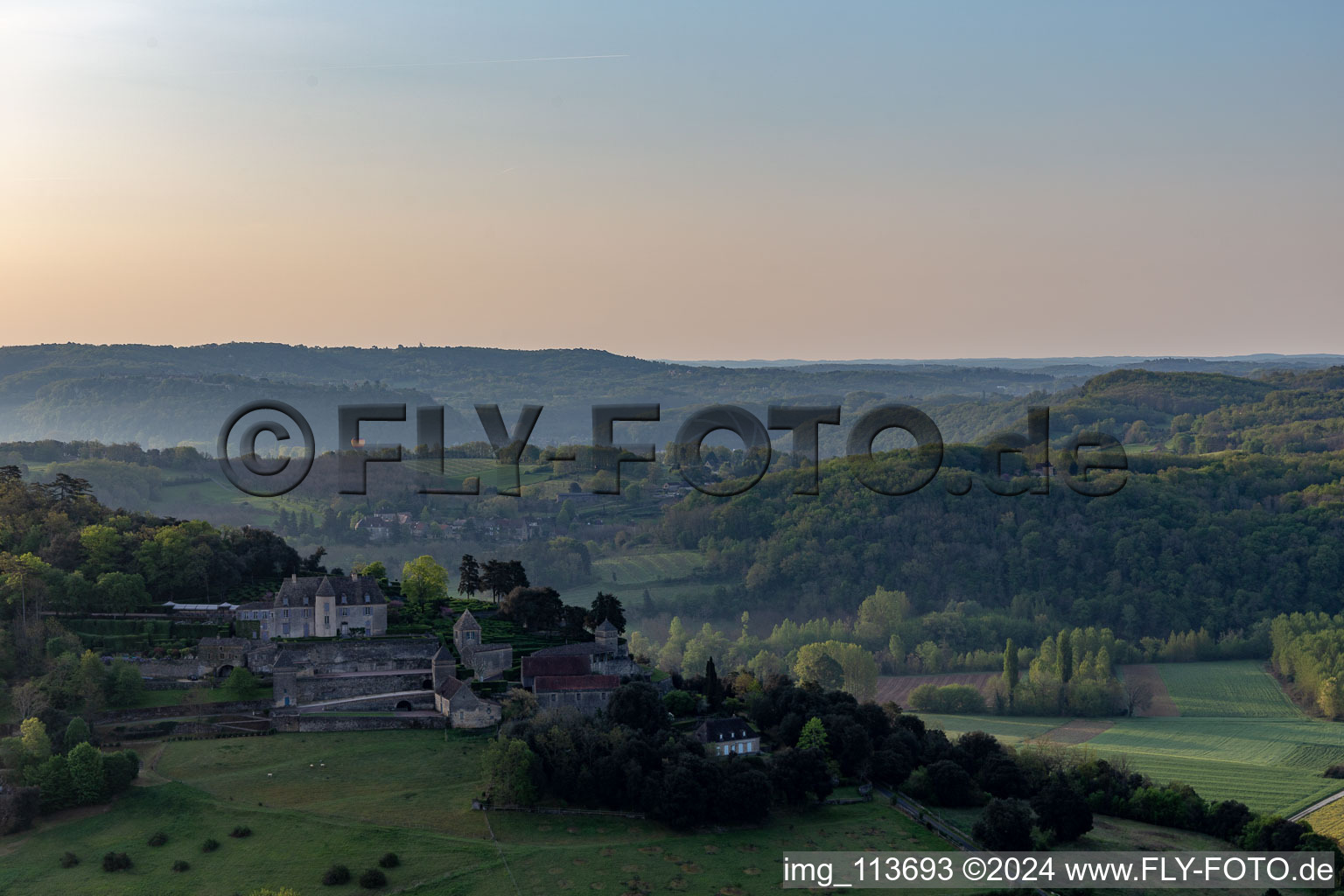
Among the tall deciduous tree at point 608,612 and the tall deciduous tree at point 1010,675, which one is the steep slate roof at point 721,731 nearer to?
the tall deciduous tree at point 608,612

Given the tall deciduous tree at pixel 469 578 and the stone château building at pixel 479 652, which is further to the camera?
the tall deciduous tree at pixel 469 578

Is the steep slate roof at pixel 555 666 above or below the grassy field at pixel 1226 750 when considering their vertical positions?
above

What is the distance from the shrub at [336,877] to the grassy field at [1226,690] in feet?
209

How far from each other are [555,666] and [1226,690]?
5905cm

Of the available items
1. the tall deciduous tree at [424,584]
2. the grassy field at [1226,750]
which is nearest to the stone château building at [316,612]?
the tall deciduous tree at [424,584]

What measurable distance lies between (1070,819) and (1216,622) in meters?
70.1

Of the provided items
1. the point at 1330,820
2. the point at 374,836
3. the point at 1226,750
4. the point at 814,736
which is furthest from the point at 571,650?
the point at 1226,750

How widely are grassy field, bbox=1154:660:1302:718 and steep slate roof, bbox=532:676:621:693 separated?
4948 centimetres

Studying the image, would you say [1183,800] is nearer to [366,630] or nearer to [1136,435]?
[366,630]

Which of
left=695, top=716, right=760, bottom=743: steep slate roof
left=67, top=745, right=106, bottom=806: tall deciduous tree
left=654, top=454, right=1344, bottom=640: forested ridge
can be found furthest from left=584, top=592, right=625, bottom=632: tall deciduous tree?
left=654, top=454, right=1344, bottom=640: forested ridge

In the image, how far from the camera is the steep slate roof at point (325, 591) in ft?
181

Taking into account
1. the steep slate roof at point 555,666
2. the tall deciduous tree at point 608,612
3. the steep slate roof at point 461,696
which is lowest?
the steep slate roof at point 461,696

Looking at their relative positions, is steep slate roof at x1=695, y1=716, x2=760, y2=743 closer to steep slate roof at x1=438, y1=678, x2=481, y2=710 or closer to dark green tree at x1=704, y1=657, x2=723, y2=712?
dark green tree at x1=704, y1=657, x2=723, y2=712

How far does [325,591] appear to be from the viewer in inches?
2181
